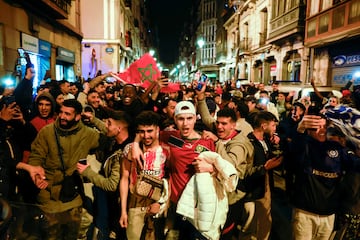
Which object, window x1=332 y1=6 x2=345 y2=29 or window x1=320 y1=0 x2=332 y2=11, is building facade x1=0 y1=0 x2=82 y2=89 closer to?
window x1=332 y1=6 x2=345 y2=29

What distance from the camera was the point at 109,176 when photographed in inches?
136

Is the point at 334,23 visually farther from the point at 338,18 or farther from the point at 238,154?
the point at 238,154

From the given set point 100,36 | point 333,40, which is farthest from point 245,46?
point 333,40

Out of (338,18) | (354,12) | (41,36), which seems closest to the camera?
(354,12)

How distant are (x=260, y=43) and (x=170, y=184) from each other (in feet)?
87.4

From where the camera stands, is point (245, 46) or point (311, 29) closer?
point (311, 29)

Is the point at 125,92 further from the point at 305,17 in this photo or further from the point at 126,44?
the point at 126,44

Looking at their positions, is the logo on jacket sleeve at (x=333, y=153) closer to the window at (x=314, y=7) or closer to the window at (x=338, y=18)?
the window at (x=338, y=18)

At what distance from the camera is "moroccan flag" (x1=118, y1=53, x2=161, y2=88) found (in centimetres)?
777

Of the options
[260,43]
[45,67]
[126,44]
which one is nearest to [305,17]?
[260,43]

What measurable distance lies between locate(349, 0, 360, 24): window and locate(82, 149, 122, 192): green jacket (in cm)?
1265

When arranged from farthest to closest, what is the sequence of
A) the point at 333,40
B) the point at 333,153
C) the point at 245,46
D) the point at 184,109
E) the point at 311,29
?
the point at 245,46 → the point at 311,29 → the point at 333,40 → the point at 184,109 → the point at 333,153

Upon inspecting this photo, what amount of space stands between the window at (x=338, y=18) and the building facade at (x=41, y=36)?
12413 millimetres

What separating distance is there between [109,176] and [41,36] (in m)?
11.4
